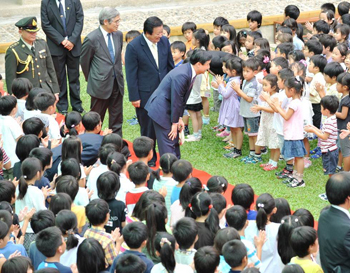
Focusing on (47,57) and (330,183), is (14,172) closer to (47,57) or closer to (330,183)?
(47,57)

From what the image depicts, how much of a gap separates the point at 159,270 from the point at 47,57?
4.85 m

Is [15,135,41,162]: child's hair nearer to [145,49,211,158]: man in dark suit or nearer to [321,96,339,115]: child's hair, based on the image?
[145,49,211,158]: man in dark suit

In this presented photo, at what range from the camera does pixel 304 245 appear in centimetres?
421

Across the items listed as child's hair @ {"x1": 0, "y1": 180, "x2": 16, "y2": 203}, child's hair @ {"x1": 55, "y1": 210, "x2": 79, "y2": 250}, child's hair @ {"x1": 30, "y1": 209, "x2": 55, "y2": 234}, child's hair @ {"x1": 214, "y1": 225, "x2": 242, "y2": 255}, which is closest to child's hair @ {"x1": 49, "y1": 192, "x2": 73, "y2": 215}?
child's hair @ {"x1": 30, "y1": 209, "x2": 55, "y2": 234}

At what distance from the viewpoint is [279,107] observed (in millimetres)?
6977

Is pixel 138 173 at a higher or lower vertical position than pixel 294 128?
higher

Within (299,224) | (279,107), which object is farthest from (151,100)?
(299,224)

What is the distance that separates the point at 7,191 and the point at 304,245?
238 centimetres

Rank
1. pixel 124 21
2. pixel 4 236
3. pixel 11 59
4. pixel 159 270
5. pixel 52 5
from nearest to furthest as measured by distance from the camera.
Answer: pixel 159 270, pixel 4 236, pixel 11 59, pixel 52 5, pixel 124 21

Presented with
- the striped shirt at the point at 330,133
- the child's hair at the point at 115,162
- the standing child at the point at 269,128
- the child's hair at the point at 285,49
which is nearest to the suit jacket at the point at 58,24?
the child's hair at the point at 285,49

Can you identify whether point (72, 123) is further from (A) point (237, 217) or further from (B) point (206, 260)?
(B) point (206, 260)

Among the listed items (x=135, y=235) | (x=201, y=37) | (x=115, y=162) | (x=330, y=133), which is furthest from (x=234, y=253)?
(x=201, y=37)

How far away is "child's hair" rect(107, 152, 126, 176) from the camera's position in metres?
5.55

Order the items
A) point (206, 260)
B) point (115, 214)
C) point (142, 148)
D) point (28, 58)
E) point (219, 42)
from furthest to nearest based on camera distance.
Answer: point (219, 42), point (28, 58), point (142, 148), point (115, 214), point (206, 260)
